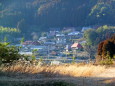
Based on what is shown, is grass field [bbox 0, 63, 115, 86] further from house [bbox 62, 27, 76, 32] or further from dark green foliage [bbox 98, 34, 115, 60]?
house [bbox 62, 27, 76, 32]

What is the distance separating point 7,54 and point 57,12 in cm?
3107

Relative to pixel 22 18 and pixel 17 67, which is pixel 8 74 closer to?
pixel 17 67

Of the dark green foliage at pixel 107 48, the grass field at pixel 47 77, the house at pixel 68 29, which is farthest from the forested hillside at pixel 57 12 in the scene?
the grass field at pixel 47 77

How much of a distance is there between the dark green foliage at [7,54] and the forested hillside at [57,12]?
2445 cm

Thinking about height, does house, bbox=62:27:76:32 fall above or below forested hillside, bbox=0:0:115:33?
below

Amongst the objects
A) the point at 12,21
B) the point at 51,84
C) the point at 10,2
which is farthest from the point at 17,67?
the point at 10,2

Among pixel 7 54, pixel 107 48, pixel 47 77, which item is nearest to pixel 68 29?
pixel 107 48

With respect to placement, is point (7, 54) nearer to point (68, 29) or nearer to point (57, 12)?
point (68, 29)

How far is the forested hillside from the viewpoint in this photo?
3884cm

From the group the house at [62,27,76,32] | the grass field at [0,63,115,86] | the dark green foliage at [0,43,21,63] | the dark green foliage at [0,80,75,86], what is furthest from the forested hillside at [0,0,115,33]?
the dark green foliage at [0,80,75,86]

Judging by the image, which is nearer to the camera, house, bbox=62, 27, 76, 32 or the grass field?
the grass field

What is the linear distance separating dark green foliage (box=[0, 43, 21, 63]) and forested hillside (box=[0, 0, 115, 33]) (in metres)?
24.4

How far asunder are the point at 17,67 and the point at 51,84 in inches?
94.3

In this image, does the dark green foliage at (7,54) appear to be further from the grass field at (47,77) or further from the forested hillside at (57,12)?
the forested hillside at (57,12)
